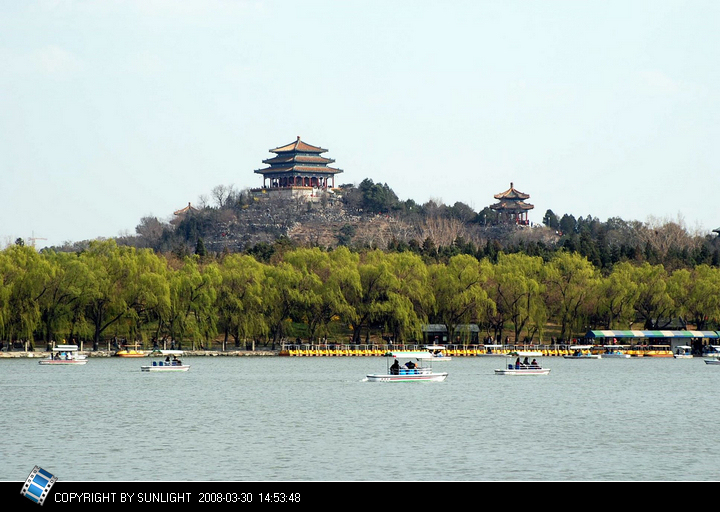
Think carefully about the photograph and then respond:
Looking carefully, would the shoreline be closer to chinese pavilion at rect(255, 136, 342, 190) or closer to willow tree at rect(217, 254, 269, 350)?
willow tree at rect(217, 254, 269, 350)

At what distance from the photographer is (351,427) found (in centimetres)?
3641

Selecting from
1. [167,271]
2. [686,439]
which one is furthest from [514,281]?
[686,439]

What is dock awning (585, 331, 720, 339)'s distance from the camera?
83.9m

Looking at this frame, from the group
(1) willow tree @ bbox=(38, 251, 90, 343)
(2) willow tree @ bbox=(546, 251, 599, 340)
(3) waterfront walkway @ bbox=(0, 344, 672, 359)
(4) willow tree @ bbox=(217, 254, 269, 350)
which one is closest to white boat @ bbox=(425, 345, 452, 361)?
(3) waterfront walkway @ bbox=(0, 344, 672, 359)

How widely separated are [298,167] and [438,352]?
7310 centimetres

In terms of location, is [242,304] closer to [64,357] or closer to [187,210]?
[64,357]

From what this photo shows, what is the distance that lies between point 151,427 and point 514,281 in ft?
164

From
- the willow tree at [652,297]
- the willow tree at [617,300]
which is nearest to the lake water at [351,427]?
the willow tree at [617,300]

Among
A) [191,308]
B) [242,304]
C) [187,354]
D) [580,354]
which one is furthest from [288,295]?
[580,354]

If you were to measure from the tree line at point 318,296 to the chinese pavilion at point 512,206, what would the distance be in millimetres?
57689
